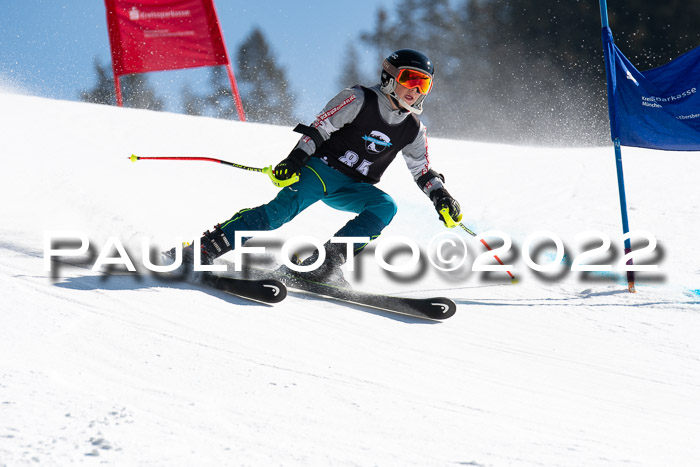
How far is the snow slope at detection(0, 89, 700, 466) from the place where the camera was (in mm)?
1701

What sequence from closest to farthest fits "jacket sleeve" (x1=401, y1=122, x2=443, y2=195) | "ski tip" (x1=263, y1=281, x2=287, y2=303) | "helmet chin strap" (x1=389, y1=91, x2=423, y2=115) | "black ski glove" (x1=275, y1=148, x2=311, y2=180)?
"ski tip" (x1=263, y1=281, x2=287, y2=303), "black ski glove" (x1=275, y1=148, x2=311, y2=180), "helmet chin strap" (x1=389, y1=91, x2=423, y2=115), "jacket sleeve" (x1=401, y1=122, x2=443, y2=195)

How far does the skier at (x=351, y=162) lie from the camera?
3555mm

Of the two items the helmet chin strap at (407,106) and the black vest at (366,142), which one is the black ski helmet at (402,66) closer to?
the helmet chin strap at (407,106)

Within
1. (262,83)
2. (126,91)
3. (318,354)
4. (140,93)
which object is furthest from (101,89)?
(318,354)

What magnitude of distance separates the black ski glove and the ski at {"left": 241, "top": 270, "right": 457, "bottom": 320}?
22.0 inches

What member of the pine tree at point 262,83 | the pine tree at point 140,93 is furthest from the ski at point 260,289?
the pine tree at point 140,93

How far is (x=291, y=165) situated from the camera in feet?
11.5

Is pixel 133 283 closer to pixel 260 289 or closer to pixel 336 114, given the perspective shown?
pixel 260 289

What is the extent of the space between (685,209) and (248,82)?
31720 mm

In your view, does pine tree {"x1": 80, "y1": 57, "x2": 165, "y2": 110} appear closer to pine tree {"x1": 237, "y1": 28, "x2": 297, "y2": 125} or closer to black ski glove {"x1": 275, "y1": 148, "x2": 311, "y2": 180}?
pine tree {"x1": 237, "y1": 28, "x2": 297, "y2": 125}

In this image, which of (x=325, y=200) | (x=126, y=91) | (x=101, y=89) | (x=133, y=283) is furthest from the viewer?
(x=126, y=91)

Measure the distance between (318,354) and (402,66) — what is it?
1710 mm

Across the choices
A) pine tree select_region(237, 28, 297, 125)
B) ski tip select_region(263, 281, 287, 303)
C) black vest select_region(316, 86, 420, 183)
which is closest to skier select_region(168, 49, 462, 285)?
black vest select_region(316, 86, 420, 183)

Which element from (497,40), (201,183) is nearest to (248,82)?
(497,40)
